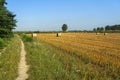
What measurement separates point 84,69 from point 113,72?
63.6 inches

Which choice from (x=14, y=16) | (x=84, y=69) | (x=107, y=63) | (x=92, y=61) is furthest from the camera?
(x=14, y=16)

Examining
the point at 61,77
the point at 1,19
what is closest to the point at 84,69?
the point at 61,77

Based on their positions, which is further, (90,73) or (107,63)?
(107,63)

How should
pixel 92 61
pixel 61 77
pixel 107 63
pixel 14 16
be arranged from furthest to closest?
pixel 14 16, pixel 92 61, pixel 107 63, pixel 61 77

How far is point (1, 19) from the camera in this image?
29578 millimetres

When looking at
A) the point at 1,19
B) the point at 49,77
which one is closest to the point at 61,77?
the point at 49,77

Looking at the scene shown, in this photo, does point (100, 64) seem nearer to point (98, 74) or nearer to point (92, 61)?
point (92, 61)

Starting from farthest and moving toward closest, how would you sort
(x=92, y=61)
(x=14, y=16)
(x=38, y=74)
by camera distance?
1. (x=14, y=16)
2. (x=92, y=61)
3. (x=38, y=74)

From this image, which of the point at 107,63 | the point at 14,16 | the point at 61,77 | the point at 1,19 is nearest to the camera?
the point at 61,77

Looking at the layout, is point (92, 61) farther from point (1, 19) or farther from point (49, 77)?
point (1, 19)

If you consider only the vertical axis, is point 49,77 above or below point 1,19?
below

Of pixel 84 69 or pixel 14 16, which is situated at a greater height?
pixel 14 16

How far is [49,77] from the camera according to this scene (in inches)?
466

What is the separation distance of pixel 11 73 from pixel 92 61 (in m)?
5.67
